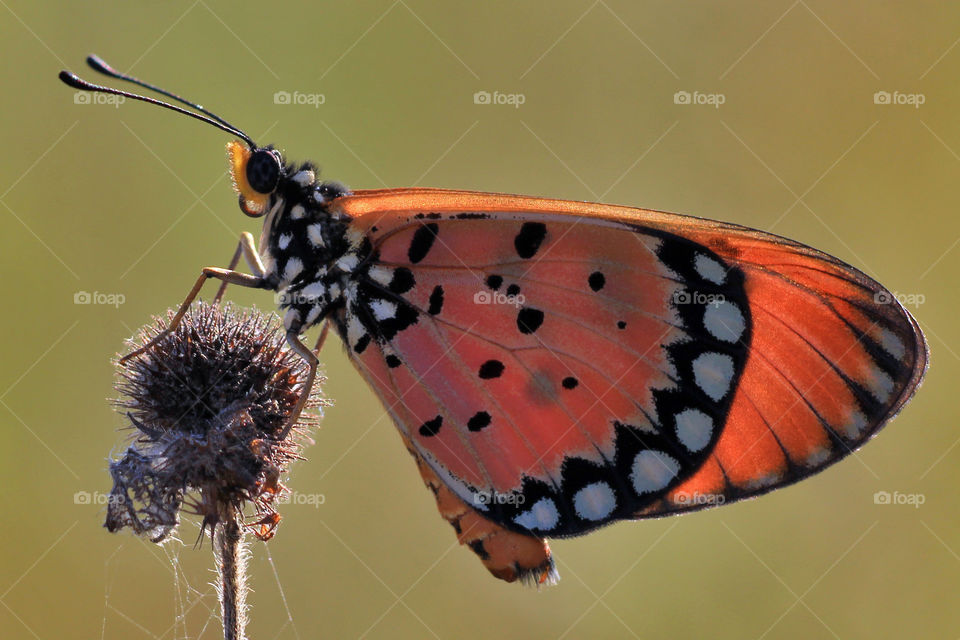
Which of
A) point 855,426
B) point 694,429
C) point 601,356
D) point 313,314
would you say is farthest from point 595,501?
point 313,314

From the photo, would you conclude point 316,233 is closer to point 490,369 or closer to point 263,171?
point 263,171

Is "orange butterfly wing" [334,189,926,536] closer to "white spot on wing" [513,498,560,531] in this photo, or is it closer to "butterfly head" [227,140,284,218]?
"white spot on wing" [513,498,560,531]

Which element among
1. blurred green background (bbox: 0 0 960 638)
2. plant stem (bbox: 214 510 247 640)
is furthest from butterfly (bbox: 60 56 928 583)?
blurred green background (bbox: 0 0 960 638)

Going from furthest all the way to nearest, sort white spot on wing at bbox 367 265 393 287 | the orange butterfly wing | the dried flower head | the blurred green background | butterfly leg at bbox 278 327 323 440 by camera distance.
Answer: the blurred green background
white spot on wing at bbox 367 265 393 287
butterfly leg at bbox 278 327 323 440
the orange butterfly wing
the dried flower head

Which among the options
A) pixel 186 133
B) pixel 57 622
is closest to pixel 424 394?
pixel 57 622

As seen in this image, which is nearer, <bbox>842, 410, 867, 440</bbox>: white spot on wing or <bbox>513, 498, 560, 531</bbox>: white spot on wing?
<bbox>842, 410, 867, 440</bbox>: white spot on wing

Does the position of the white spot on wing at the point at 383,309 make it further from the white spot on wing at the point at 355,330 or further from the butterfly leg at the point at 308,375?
the butterfly leg at the point at 308,375
